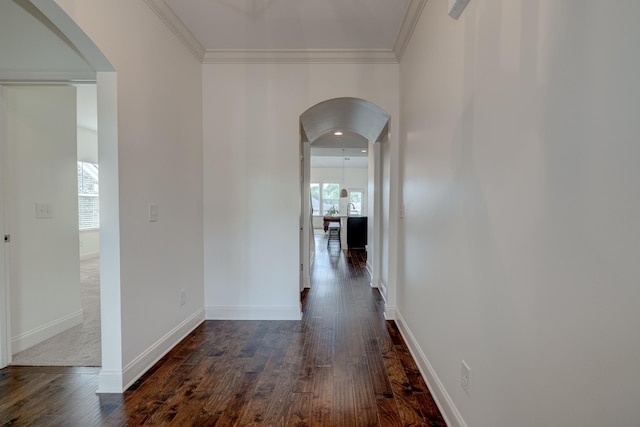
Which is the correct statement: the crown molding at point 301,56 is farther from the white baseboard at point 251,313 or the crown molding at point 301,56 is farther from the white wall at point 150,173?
the white baseboard at point 251,313

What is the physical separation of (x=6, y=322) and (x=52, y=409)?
0.97 m

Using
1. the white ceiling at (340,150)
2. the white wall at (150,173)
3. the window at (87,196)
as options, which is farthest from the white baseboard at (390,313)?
the window at (87,196)

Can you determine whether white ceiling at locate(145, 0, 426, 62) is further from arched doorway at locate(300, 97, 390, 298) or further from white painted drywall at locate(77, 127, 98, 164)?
white painted drywall at locate(77, 127, 98, 164)

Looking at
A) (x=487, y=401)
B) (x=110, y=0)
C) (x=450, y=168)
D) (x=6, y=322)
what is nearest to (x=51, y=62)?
(x=110, y=0)

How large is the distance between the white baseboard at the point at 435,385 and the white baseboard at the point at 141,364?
6.39ft

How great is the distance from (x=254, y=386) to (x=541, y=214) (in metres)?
1.89

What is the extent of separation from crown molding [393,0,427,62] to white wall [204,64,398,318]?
0.20 meters

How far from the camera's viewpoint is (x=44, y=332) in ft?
8.37

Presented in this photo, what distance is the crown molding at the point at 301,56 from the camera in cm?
288

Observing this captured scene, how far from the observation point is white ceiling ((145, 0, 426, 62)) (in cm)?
225

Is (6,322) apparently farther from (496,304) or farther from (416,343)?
(496,304)

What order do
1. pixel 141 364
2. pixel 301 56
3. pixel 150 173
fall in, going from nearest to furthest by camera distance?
pixel 141 364 → pixel 150 173 → pixel 301 56

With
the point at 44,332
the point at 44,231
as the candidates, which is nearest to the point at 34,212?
the point at 44,231

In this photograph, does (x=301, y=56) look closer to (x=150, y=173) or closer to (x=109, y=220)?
A: (x=150, y=173)
